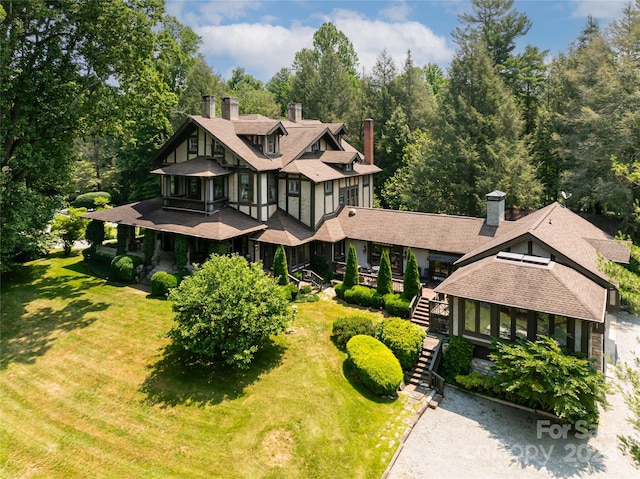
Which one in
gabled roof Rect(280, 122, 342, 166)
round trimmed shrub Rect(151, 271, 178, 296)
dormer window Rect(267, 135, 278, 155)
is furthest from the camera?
gabled roof Rect(280, 122, 342, 166)

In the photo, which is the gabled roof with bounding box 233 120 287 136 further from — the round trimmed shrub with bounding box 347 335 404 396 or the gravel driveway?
the gravel driveway

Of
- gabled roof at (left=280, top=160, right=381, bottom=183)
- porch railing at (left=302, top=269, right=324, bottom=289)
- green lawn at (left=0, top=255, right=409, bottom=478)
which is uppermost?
gabled roof at (left=280, top=160, right=381, bottom=183)

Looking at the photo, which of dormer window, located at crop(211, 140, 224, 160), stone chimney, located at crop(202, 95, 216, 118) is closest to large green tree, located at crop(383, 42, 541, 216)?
dormer window, located at crop(211, 140, 224, 160)

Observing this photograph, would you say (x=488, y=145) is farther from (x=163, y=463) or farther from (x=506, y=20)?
(x=163, y=463)

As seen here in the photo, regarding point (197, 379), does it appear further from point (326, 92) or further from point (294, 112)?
point (326, 92)

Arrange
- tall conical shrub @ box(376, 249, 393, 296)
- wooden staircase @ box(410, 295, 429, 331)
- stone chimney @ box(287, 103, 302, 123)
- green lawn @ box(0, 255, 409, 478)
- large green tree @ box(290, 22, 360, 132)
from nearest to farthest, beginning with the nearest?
1. green lawn @ box(0, 255, 409, 478)
2. wooden staircase @ box(410, 295, 429, 331)
3. tall conical shrub @ box(376, 249, 393, 296)
4. stone chimney @ box(287, 103, 302, 123)
5. large green tree @ box(290, 22, 360, 132)

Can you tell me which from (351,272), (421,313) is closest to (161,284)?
Result: (351,272)
